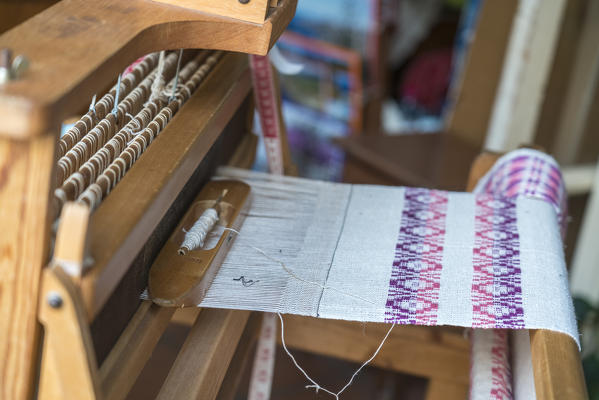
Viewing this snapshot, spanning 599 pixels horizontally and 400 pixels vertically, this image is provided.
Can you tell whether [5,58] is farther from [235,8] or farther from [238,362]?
[238,362]

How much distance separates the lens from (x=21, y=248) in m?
0.60

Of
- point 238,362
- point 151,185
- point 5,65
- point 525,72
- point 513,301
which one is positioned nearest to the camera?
point 5,65

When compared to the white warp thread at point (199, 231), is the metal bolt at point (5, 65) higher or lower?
higher

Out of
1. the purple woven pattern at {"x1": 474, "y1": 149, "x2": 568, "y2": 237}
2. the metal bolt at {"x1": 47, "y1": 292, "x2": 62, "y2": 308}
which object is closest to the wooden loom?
the metal bolt at {"x1": 47, "y1": 292, "x2": 62, "y2": 308}

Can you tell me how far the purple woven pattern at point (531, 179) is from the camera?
1134 mm

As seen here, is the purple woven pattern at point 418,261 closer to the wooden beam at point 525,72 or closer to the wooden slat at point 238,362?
the wooden slat at point 238,362

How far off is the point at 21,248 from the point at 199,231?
1.12 ft

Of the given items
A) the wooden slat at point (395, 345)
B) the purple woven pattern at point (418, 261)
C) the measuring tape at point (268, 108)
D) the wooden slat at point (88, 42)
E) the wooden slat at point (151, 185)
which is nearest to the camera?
the wooden slat at point (88, 42)

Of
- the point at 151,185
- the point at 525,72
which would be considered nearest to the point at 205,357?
the point at 151,185

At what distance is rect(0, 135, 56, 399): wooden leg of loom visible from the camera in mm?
574

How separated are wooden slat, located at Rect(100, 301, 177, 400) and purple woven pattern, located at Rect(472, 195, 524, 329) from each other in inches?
14.8

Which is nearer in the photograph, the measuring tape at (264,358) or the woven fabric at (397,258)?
the woven fabric at (397,258)

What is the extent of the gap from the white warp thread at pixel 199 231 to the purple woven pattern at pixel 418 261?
A: 0.81ft

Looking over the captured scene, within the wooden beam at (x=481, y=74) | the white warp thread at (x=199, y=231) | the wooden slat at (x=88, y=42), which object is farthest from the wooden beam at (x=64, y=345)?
the wooden beam at (x=481, y=74)
